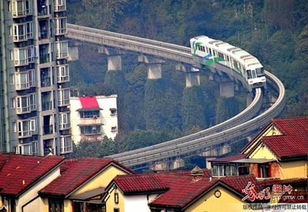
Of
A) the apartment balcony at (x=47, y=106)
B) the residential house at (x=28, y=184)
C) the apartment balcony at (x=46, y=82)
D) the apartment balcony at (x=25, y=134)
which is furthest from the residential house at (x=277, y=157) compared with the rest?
the apartment balcony at (x=46, y=82)

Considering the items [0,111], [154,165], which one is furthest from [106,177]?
[154,165]

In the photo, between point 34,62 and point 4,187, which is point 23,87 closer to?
point 34,62

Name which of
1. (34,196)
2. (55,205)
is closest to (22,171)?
(34,196)

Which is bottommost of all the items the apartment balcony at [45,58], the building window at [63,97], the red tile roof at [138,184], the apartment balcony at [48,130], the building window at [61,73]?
the red tile roof at [138,184]

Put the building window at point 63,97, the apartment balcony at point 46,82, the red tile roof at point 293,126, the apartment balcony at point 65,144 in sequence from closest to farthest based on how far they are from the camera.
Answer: the red tile roof at point 293,126
the apartment balcony at point 65,144
the apartment balcony at point 46,82
the building window at point 63,97

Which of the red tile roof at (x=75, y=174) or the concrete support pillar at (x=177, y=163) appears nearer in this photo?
the red tile roof at (x=75, y=174)

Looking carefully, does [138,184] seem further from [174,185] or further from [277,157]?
[277,157]

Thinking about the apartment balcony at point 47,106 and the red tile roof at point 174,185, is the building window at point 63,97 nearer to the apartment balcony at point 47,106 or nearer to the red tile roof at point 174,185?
the apartment balcony at point 47,106
